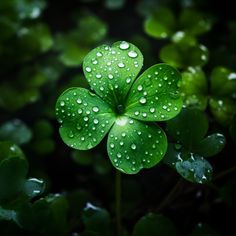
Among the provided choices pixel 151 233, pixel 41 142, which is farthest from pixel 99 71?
pixel 41 142

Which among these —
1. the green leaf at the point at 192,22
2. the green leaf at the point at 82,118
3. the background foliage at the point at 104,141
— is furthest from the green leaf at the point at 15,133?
the green leaf at the point at 192,22

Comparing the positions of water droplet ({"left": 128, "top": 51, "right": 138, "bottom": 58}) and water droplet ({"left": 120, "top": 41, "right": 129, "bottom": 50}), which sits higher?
water droplet ({"left": 120, "top": 41, "right": 129, "bottom": 50})

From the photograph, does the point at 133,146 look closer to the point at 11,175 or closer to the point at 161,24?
the point at 11,175

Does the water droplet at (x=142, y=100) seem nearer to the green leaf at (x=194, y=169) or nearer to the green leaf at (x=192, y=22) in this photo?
the green leaf at (x=194, y=169)

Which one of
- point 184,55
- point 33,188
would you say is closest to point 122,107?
point 33,188

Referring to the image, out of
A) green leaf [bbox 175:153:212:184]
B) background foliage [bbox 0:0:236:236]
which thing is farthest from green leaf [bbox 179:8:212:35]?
green leaf [bbox 175:153:212:184]

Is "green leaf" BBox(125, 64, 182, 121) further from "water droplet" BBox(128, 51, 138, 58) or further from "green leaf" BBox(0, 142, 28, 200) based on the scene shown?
"green leaf" BBox(0, 142, 28, 200)
